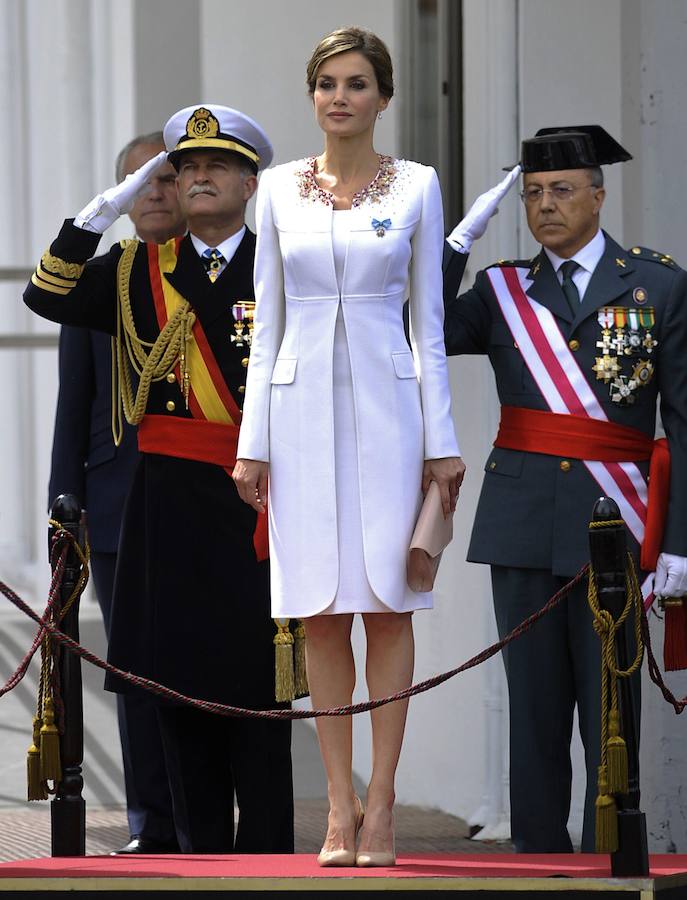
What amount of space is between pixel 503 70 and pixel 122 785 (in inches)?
104

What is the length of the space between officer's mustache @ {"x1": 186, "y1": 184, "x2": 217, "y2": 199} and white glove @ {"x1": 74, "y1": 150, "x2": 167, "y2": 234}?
14 centimetres

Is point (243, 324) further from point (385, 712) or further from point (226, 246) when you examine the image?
point (385, 712)

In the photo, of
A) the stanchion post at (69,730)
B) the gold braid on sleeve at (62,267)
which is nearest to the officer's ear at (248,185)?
the gold braid on sleeve at (62,267)

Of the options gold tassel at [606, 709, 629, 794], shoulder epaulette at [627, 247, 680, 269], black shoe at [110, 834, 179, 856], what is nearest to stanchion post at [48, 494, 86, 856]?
black shoe at [110, 834, 179, 856]

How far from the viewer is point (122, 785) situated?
7426mm

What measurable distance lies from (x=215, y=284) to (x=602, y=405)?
0.95 meters

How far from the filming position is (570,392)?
523cm

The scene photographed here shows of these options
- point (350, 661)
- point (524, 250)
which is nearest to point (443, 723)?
point (524, 250)

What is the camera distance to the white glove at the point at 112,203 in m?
5.16

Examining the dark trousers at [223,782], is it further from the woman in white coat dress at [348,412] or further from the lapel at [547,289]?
the lapel at [547,289]

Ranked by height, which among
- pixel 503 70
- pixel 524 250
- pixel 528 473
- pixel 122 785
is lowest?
pixel 122 785

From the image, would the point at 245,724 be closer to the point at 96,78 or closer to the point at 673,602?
the point at 673,602

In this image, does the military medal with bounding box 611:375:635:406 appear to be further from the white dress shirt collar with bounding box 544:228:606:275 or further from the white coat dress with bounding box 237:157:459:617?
the white coat dress with bounding box 237:157:459:617

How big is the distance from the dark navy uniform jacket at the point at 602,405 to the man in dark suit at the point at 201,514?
56 cm
